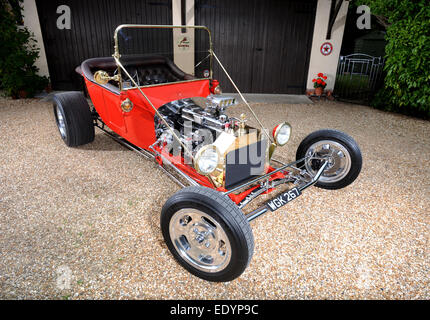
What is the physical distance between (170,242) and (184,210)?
318 mm

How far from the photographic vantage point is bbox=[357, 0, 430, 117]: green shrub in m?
5.12

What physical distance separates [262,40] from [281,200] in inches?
240

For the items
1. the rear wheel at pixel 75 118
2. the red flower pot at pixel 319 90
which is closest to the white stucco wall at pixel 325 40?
A: the red flower pot at pixel 319 90

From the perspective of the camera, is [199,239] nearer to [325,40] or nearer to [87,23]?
[87,23]

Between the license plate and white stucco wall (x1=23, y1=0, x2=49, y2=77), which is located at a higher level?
white stucco wall (x1=23, y1=0, x2=49, y2=77)

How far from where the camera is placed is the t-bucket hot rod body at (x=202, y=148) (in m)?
1.73

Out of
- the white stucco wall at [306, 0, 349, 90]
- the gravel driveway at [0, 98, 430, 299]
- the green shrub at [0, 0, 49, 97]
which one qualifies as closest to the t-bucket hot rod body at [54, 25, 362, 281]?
the gravel driveway at [0, 98, 430, 299]

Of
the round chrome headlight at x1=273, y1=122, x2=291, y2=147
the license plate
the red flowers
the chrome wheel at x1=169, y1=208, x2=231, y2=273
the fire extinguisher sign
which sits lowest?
the chrome wheel at x1=169, y1=208, x2=231, y2=273

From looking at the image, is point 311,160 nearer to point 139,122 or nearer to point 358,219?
point 358,219

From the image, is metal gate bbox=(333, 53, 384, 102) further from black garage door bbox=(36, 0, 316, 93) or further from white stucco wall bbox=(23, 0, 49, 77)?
white stucco wall bbox=(23, 0, 49, 77)

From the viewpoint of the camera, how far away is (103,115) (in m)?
3.48

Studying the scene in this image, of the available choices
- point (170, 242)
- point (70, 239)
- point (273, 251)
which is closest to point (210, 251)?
point (170, 242)

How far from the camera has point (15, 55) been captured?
5.84 m

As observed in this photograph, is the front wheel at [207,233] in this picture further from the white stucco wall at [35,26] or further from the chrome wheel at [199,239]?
the white stucco wall at [35,26]
